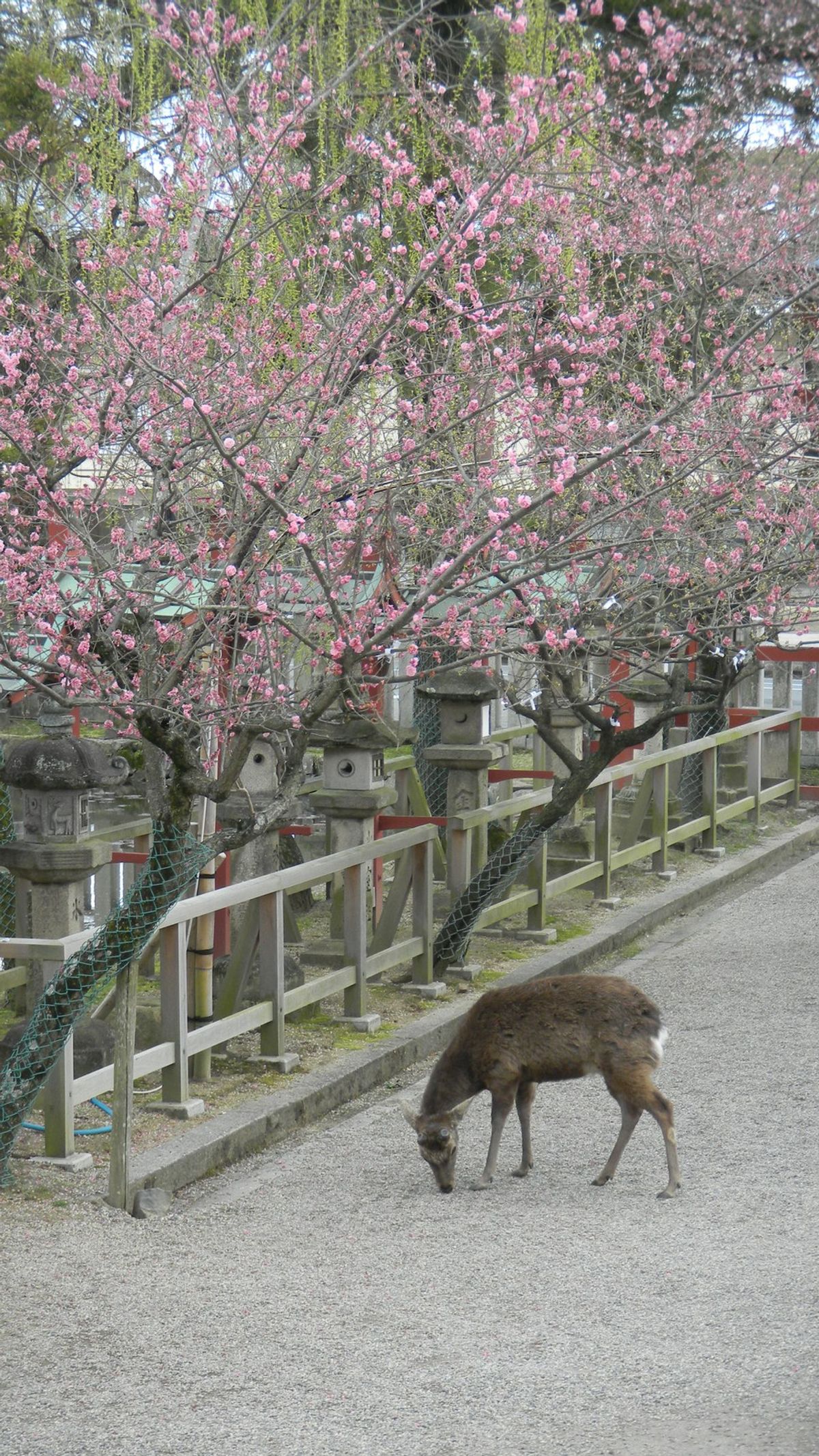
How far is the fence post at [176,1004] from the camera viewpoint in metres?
6.93

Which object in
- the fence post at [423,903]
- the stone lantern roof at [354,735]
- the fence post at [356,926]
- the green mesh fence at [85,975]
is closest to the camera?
the green mesh fence at [85,975]

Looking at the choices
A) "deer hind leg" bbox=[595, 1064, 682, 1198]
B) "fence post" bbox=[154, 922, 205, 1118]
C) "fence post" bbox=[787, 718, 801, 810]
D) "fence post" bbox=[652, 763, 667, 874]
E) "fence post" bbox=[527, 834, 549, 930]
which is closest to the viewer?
"deer hind leg" bbox=[595, 1064, 682, 1198]

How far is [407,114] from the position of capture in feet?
48.4

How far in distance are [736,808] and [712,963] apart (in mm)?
4114

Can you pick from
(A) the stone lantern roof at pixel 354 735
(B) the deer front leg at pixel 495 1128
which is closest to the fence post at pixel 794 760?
(A) the stone lantern roof at pixel 354 735

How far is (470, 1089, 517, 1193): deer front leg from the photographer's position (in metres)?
6.48

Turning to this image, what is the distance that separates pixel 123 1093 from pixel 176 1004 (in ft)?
2.46

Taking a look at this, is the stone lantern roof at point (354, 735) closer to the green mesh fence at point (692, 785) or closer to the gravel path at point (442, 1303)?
the gravel path at point (442, 1303)

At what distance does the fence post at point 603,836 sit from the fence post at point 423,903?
2302 millimetres

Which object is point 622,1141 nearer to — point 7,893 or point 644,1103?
point 644,1103

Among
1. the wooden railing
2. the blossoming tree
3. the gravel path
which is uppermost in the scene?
the blossoming tree

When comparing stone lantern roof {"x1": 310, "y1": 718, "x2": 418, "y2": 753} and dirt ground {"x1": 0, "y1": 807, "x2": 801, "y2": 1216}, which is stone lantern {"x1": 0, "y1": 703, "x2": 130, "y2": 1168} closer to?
dirt ground {"x1": 0, "y1": 807, "x2": 801, "y2": 1216}

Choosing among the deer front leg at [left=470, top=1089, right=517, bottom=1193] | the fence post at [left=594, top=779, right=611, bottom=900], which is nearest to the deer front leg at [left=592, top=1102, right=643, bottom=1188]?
the deer front leg at [left=470, top=1089, right=517, bottom=1193]

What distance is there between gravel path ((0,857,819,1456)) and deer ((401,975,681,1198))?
0.68 ft
